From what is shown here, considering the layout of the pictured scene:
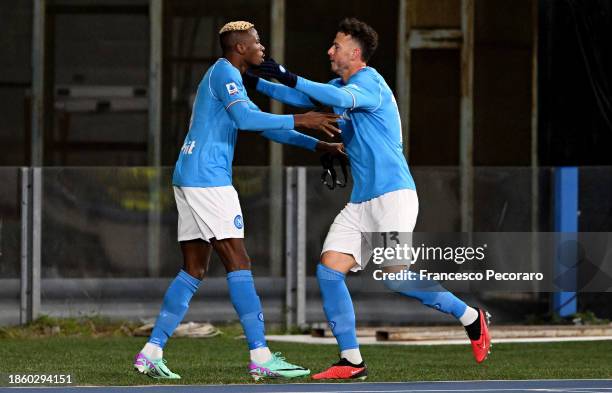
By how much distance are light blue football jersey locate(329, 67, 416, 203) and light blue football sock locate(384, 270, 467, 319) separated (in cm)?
61

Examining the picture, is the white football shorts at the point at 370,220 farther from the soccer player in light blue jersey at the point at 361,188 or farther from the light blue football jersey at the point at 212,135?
the light blue football jersey at the point at 212,135

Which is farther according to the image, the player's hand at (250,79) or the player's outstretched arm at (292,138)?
the player's outstretched arm at (292,138)

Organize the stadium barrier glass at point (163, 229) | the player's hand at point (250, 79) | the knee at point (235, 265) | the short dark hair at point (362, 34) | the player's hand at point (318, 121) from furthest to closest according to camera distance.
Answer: the stadium barrier glass at point (163, 229)
the player's hand at point (250, 79)
the short dark hair at point (362, 34)
the knee at point (235, 265)
the player's hand at point (318, 121)

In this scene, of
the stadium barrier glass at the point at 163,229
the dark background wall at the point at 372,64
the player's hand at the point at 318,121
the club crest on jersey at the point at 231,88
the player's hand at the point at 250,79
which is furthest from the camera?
the dark background wall at the point at 372,64

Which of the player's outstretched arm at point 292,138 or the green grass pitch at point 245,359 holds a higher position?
the player's outstretched arm at point 292,138

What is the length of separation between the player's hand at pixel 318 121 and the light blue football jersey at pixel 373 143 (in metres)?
0.25

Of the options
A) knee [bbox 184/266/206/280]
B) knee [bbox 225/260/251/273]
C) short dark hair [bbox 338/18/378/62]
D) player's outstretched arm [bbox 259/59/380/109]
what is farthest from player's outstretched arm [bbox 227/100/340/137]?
knee [bbox 184/266/206/280]

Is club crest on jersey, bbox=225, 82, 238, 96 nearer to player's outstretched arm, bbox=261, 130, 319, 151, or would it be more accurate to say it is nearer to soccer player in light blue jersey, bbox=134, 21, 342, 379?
soccer player in light blue jersey, bbox=134, 21, 342, 379

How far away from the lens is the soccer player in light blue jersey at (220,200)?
1045cm

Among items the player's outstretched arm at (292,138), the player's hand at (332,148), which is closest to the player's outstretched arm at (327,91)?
the player's hand at (332,148)

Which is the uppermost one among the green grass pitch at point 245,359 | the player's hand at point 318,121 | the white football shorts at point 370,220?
the player's hand at point 318,121

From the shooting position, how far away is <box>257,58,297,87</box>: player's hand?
1028 cm

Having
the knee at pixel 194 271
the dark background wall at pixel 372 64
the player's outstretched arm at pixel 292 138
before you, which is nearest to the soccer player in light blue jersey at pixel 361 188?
the player's outstretched arm at pixel 292 138

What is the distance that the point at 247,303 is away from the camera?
34.6 ft
